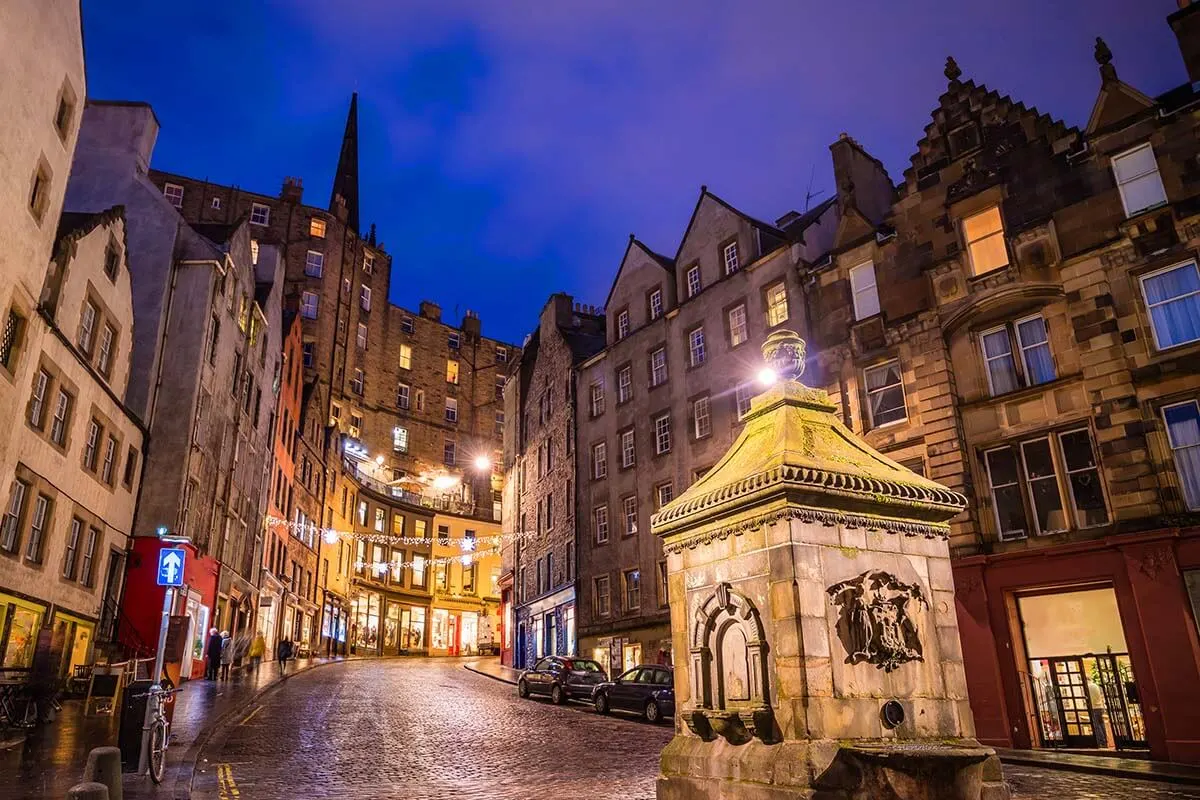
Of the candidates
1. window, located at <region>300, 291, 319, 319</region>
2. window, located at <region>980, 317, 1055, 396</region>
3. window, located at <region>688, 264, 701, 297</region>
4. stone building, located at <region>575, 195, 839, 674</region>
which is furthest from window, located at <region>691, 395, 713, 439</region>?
window, located at <region>300, 291, 319, 319</region>

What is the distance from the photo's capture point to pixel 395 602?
211 ft

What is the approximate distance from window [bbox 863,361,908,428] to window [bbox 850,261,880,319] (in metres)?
1.80

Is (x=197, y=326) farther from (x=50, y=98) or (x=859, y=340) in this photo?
(x=859, y=340)

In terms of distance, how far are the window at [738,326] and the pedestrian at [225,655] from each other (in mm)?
21276

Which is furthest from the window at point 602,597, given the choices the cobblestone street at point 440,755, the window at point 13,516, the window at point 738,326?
the window at point 13,516

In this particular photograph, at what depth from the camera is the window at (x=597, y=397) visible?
4047cm

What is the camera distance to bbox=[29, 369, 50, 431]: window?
21.1 meters

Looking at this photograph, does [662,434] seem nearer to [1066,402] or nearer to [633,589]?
[633,589]

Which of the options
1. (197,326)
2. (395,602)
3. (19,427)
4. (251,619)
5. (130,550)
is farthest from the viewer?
(395,602)

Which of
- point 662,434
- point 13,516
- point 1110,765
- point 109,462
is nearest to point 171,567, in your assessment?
point 13,516

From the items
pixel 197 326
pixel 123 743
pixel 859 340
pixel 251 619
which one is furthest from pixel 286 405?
pixel 123 743

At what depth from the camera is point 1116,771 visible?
14.6 meters

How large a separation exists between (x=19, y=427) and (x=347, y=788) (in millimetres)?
14705

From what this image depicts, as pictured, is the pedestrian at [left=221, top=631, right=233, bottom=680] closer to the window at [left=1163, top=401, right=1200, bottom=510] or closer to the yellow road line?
the yellow road line
